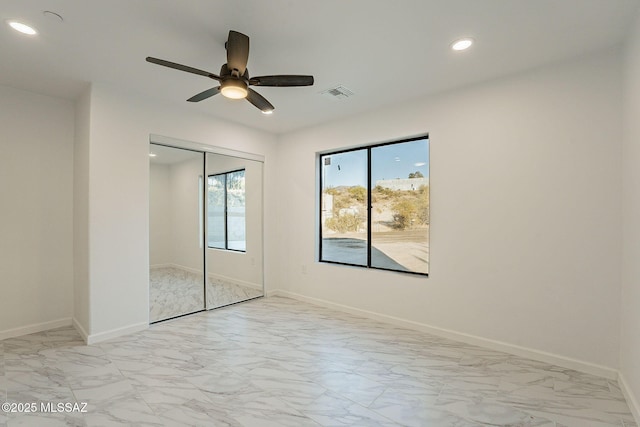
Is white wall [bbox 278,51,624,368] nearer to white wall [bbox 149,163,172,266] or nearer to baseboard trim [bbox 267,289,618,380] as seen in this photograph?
baseboard trim [bbox 267,289,618,380]

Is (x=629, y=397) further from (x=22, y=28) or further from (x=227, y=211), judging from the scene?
(x=22, y=28)

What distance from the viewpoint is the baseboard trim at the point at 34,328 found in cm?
326

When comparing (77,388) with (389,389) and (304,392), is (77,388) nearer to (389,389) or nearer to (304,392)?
(304,392)

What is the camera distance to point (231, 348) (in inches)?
119

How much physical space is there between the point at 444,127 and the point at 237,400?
3294mm

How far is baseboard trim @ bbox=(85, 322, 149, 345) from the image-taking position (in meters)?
3.11

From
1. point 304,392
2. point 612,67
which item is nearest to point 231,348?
point 304,392

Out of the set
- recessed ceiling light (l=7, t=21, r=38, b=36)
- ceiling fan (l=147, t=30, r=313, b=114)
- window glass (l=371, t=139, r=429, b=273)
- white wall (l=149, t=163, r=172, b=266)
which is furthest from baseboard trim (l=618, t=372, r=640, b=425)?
recessed ceiling light (l=7, t=21, r=38, b=36)

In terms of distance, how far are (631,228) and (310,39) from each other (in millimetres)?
2790

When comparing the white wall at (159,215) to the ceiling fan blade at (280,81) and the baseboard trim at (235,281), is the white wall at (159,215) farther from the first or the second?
the ceiling fan blade at (280,81)

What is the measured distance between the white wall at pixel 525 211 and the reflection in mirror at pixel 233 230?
210cm

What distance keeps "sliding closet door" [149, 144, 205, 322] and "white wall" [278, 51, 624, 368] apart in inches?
98.6

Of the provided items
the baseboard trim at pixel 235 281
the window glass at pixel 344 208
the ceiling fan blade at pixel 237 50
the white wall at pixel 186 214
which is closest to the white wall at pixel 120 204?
the white wall at pixel 186 214

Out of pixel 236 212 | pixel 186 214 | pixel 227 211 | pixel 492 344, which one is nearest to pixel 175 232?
pixel 186 214
